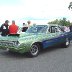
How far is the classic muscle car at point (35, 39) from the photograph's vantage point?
9430mm

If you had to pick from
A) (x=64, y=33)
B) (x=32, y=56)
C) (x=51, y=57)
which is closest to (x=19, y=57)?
(x=32, y=56)

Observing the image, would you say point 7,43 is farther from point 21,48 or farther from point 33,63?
point 33,63

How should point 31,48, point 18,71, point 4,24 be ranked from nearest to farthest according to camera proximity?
1. point 18,71
2. point 31,48
3. point 4,24

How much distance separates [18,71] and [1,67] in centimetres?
88

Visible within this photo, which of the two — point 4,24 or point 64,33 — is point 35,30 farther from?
point 4,24

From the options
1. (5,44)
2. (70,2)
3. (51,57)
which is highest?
(70,2)

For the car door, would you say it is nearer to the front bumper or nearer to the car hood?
the car hood

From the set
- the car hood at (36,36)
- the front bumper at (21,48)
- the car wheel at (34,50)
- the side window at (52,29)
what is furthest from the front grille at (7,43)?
the side window at (52,29)

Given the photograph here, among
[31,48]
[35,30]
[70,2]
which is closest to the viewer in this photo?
[31,48]

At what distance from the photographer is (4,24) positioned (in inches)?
539

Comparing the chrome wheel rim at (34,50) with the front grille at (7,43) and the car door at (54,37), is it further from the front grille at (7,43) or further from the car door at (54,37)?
the front grille at (7,43)

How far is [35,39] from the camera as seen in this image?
10047mm

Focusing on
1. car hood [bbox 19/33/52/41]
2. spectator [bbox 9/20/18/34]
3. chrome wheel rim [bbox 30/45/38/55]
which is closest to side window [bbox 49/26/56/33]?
car hood [bbox 19/33/52/41]

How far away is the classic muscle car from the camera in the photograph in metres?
9.43
